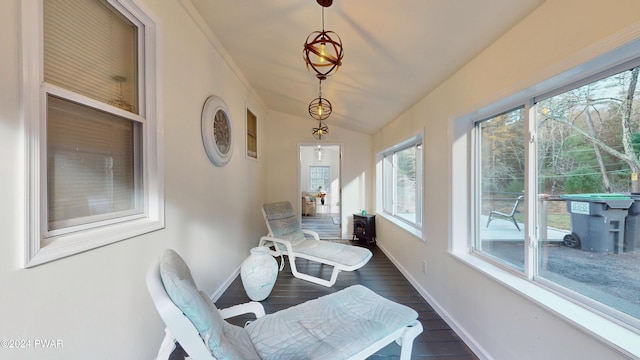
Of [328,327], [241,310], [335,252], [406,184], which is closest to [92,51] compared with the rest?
[241,310]

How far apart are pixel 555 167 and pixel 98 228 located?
2.56 m

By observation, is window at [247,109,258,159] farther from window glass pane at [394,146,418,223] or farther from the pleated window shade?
window glass pane at [394,146,418,223]

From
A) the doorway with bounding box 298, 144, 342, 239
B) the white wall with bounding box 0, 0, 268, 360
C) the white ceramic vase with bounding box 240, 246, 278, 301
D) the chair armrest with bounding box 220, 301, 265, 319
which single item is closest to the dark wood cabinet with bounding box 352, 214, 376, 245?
the white wall with bounding box 0, 0, 268, 360

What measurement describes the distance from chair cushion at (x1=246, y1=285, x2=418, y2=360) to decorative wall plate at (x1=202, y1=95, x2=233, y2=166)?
1628mm

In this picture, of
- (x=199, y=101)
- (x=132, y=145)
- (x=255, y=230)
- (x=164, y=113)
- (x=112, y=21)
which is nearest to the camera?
(x=112, y=21)

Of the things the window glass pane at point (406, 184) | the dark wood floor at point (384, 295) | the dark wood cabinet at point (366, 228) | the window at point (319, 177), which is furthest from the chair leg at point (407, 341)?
the window at point (319, 177)

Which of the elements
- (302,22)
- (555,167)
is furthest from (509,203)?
(302,22)

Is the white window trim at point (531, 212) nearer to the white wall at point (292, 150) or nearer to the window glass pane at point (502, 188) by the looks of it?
the window glass pane at point (502, 188)

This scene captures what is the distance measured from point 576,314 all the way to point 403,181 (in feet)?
9.57

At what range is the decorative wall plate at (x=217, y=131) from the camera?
2.39 metres

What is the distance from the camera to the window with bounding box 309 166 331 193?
33.7 ft

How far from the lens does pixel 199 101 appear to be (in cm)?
231

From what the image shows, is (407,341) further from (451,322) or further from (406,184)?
(406,184)

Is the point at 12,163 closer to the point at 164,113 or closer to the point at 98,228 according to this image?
the point at 98,228
